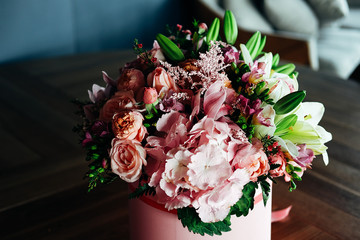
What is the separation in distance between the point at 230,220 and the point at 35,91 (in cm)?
106

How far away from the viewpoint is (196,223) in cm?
58

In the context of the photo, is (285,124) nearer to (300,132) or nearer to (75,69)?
(300,132)

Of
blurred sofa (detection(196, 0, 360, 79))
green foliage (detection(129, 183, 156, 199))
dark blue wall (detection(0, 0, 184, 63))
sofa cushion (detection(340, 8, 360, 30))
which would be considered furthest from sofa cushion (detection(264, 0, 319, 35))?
green foliage (detection(129, 183, 156, 199))

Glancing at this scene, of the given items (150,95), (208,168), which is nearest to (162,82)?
(150,95)

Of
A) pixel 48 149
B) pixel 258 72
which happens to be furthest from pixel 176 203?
pixel 48 149

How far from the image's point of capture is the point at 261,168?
0.56 m

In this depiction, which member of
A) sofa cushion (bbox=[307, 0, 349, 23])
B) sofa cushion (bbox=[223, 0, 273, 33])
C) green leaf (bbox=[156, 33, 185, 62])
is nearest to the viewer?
green leaf (bbox=[156, 33, 185, 62])

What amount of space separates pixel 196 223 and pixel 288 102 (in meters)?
0.20

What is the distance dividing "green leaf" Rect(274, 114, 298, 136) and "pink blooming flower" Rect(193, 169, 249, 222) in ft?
0.28

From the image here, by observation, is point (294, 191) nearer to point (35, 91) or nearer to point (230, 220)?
point (230, 220)

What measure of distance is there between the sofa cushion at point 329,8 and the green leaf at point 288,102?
2.64 m

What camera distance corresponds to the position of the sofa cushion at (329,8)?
299 cm

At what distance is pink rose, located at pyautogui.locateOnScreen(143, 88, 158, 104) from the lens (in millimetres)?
573

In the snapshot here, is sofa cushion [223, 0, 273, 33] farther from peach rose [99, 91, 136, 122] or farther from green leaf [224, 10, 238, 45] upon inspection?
peach rose [99, 91, 136, 122]
